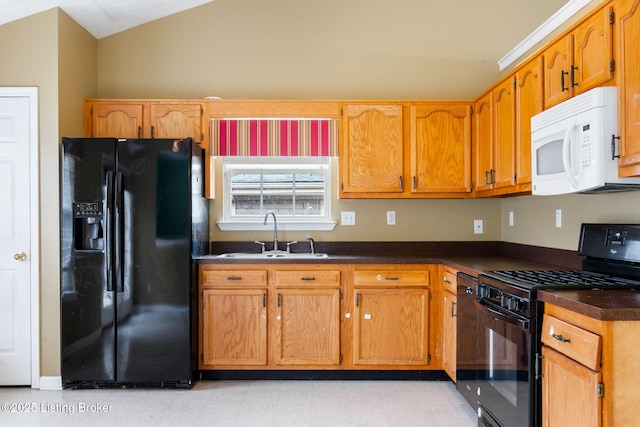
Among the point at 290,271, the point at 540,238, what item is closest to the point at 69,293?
the point at 290,271

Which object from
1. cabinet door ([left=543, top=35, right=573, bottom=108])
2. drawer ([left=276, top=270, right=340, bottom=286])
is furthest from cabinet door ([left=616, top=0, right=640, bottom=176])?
drawer ([left=276, top=270, right=340, bottom=286])

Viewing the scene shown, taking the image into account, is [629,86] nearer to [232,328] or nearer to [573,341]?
[573,341]

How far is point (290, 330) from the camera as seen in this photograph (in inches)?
129

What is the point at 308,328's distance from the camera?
10.8ft

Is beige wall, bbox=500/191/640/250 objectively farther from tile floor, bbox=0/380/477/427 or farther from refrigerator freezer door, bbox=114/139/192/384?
refrigerator freezer door, bbox=114/139/192/384

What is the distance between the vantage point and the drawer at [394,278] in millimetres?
3287

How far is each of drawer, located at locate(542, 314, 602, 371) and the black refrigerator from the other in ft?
7.44

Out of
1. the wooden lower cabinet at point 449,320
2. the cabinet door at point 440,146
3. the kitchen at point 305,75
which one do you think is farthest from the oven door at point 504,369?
the kitchen at point 305,75

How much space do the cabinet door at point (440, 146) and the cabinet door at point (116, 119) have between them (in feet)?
6.92

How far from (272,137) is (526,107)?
1.82m

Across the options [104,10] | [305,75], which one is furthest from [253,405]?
[104,10]

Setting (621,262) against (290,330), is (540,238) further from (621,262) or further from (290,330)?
(290,330)

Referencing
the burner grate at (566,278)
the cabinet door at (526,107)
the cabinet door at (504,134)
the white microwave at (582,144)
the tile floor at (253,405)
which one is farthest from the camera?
the cabinet door at (504,134)

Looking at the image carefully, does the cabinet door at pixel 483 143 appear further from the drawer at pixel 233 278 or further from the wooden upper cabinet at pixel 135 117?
the wooden upper cabinet at pixel 135 117
